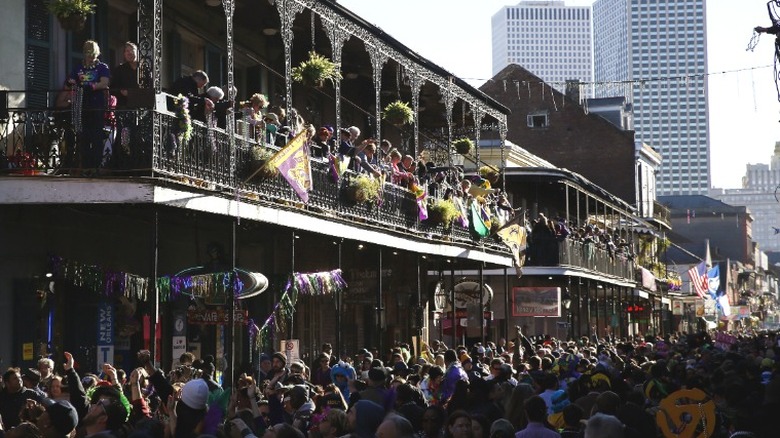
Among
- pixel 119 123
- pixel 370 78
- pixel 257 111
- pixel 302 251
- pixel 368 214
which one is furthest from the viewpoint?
pixel 370 78

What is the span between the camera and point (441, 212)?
87.9 ft

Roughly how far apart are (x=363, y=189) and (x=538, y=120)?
4632 centimetres

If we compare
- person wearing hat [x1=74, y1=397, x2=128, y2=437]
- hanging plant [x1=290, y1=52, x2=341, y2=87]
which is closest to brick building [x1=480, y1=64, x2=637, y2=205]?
hanging plant [x1=290, y1=52, x2=341, y2=87]

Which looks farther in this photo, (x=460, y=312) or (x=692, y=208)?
(x=692, y=208)

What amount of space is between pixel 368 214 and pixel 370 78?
7.02 metres

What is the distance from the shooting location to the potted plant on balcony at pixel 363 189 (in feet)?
71.4

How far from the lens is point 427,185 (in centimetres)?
2712

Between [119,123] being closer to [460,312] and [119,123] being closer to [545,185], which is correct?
[460,312]

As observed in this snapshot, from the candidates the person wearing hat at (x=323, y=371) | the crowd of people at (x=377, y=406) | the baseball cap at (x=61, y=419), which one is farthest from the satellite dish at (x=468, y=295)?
the baseball cap at (x=61, y=419)

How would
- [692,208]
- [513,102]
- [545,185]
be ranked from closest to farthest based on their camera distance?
[545,185] → [513,102] → [692,208]

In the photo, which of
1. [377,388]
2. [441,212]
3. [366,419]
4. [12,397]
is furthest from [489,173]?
[366,419]

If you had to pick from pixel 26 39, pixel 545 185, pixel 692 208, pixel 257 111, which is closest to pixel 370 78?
pixel 257 111

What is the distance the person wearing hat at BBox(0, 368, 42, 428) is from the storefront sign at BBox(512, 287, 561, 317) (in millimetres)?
26901

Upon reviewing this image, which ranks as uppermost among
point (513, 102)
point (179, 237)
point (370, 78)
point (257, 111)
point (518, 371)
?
point (513, 102)
